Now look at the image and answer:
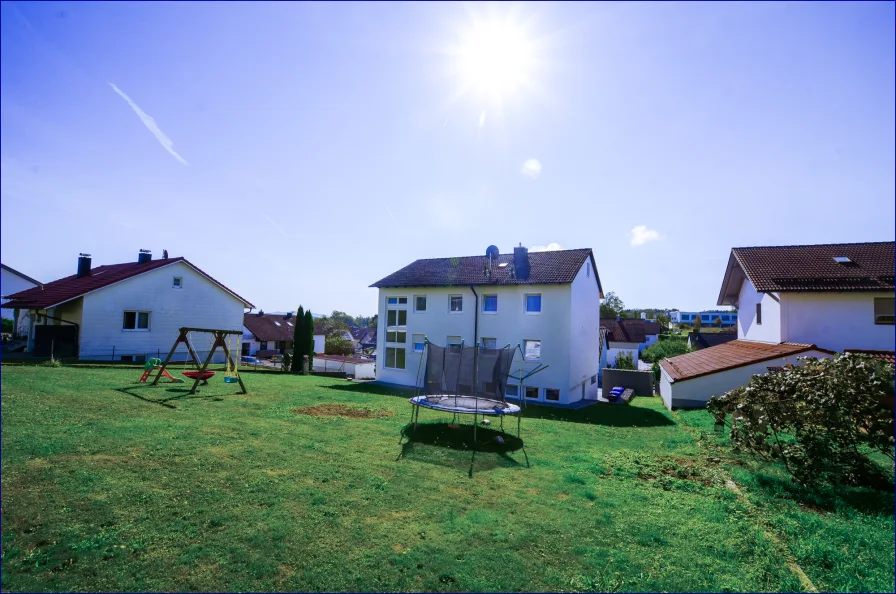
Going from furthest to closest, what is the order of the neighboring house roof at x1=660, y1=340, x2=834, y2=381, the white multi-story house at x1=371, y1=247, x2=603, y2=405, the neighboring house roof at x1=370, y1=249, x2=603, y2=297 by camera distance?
the neighboring house roof at x1=370, y1=249, x2=603, y2=297
the white multi-story house at x1=371, y1=247, x2=603, y2=405
the neighboring house roof at x1=660, y1=340, x2=834, y2=381

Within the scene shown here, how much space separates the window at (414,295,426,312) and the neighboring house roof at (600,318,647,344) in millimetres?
42139

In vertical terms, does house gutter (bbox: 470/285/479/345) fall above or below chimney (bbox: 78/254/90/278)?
below

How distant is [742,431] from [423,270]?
67.9 ft

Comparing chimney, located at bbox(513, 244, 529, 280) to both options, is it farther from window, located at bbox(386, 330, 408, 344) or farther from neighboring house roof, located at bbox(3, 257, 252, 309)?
neighboring house roof, located at bbox(3, 257, 252, 309)

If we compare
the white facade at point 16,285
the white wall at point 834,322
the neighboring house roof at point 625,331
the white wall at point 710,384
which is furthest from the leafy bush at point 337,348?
the white wall at point 834,322

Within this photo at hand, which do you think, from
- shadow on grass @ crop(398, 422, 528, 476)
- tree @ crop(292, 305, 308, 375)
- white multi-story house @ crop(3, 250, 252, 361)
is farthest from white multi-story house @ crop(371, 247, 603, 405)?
white multi-story house @ crop(3, 250, 252, 361)

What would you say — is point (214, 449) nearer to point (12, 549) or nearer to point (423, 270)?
point (12, 549)

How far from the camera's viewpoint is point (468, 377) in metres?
13.7

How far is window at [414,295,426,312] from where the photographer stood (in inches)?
993

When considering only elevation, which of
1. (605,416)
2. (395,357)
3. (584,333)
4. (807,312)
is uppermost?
(807,312)

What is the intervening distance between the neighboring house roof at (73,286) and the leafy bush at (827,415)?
2935 centimetres

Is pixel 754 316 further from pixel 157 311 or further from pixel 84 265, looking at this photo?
pixel 84 265

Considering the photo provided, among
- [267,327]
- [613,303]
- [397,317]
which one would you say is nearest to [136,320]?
[397,317]

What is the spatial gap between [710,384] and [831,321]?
4861 millimetres
